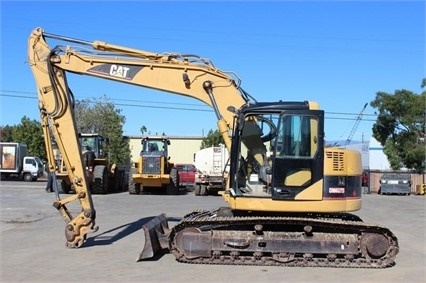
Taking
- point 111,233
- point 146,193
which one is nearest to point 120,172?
point 146,193

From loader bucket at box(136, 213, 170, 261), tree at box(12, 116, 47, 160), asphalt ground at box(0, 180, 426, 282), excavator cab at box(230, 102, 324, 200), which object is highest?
tree at box(12, 116, 47, 160)

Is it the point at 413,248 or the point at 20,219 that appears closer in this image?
the point at 413,248

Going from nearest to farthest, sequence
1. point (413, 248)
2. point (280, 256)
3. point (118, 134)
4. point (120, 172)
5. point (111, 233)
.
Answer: point (280, 256) < point (413, 248) < point (111, 233) < point (120, 172) < point (118, 134)

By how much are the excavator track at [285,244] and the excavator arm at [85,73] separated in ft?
8.40

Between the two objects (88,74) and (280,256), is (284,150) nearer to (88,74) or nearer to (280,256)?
(280,256)

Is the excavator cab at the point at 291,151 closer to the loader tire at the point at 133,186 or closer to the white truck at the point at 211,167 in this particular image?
the white truck at the point at 211,167

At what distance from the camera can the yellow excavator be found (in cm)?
1000

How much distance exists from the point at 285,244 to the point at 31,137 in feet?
183

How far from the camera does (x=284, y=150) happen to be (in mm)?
10250

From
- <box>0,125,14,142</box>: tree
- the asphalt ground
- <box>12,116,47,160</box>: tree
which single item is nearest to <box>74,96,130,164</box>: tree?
<box>12,116,47,160</box>: tree

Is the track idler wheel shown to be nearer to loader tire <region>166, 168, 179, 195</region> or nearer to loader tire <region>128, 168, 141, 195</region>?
loader tire <region>166, 168, 179, 195</region>

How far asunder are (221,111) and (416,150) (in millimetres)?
35115

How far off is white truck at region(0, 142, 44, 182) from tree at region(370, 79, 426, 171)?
28.7 metres

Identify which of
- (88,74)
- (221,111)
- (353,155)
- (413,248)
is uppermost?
(88,74)
